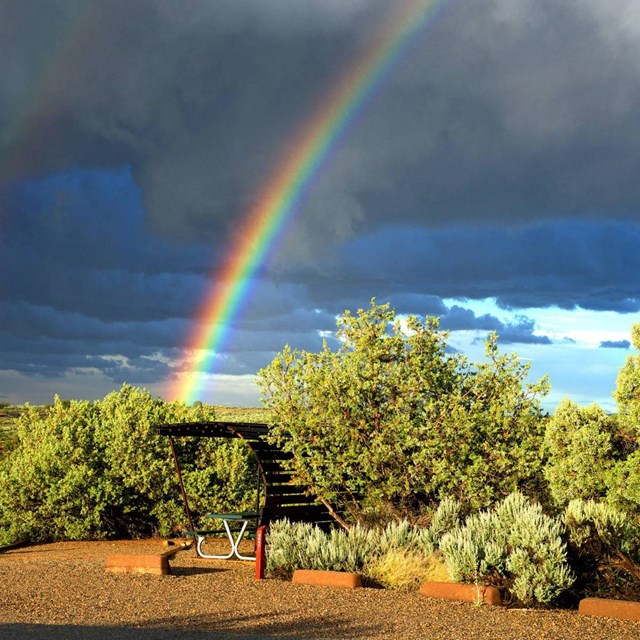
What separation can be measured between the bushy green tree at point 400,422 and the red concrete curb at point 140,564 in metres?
2.65

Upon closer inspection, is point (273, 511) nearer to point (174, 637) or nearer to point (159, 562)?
point (159, 562)

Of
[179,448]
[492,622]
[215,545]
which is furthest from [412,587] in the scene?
[179,448]

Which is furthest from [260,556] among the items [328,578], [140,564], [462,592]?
[462,592]

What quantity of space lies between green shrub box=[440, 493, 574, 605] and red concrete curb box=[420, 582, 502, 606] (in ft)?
0.62

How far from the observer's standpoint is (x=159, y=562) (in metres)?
11.8

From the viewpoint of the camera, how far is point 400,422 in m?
12.8

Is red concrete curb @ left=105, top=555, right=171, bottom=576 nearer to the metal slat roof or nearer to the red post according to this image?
the red post

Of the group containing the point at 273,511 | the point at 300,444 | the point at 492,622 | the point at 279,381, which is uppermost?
the point at 279,381

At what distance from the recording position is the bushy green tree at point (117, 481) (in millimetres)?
16781

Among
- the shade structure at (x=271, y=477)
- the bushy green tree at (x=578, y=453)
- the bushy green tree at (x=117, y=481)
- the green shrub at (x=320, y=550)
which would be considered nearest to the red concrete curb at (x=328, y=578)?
the green shrub at (x=320, y=550)

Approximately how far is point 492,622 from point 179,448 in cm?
969

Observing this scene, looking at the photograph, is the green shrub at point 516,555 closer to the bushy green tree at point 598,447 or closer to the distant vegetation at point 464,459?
the distant vegetation at point 464,459

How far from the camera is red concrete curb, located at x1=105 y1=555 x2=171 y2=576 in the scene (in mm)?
11781

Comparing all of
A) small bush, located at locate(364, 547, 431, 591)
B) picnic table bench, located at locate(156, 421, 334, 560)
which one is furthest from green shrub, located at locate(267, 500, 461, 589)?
picnic table bench, located at locate(156, 421, 334, 560)
